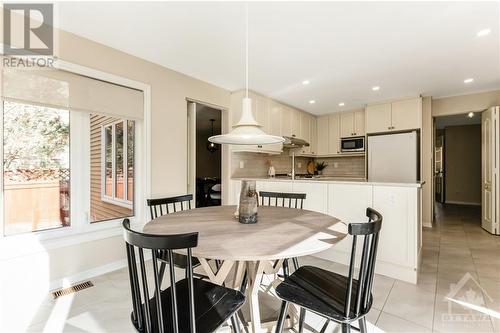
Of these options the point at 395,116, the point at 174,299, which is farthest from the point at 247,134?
the point at 395,116

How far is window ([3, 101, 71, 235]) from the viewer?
212 cm

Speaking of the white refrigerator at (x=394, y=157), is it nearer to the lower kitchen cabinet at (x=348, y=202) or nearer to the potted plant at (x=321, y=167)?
the potted plant at (x=321, y=167)

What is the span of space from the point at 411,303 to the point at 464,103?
13.6 feet

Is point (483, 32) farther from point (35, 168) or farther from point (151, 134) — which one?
point (35, 168)

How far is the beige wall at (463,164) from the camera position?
7359mm

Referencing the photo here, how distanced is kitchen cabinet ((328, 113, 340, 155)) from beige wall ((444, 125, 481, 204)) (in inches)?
186

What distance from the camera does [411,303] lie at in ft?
6.73

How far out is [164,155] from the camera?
317 cm

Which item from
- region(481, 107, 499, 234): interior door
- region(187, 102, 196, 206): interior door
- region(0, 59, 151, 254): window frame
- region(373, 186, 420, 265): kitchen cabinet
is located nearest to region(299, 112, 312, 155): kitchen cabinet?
region(187, 102, 196, 206): interior door

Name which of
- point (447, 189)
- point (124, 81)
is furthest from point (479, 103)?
point (124, 81)

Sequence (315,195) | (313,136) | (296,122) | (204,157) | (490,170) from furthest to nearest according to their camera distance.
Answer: (204,157) → (313,136) → (296,122) → (490,170) → (315,195)

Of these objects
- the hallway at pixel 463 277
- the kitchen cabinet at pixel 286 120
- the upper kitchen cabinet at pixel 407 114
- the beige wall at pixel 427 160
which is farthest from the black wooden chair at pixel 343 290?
the beige wall at pixel 427 160

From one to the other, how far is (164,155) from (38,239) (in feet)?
4.86

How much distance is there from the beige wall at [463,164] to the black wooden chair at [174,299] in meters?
9.13
